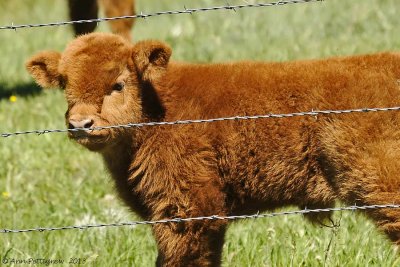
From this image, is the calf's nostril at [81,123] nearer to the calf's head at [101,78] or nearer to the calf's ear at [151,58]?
the calf's head at [101,78]

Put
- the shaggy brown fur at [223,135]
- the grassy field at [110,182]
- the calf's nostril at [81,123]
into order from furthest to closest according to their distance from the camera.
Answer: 1. the grassy field at [110,182]
2. the shaggy brown fur at [223,135]
3. the calf's nostril at [81,123]

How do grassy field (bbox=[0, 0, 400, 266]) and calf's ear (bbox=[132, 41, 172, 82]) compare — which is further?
grassy field (bbox=[0, 0, 400, 266])

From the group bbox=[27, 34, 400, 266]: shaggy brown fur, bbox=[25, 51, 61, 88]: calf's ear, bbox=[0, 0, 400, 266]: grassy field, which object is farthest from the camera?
bbox=[0, 0, 400, 266]: grassy field

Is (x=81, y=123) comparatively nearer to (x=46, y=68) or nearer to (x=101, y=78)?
(x=101, y=78)

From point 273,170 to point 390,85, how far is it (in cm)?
77

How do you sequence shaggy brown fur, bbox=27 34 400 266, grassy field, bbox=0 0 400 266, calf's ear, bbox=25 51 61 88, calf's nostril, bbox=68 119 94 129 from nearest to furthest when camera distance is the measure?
calf's nostril, bbox=68 119 94 129 < shaggy brown fur, bbox=27 34 400 266 < calf's ear, bbox=25 51 61 88 < grassy field, bbox=0 0 400 266

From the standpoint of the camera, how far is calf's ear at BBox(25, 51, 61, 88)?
4.61m

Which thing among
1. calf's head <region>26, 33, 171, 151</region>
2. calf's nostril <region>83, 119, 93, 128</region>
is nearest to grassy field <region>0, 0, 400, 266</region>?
calf's head <region>26, 33, 171, 151</region>

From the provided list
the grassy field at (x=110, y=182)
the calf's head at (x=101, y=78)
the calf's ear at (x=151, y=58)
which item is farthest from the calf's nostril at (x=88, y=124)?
the grassy field at (x=110, y=182)

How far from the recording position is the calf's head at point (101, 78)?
4387mm

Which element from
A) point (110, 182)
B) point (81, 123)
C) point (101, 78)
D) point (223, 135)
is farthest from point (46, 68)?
point (223, 135)

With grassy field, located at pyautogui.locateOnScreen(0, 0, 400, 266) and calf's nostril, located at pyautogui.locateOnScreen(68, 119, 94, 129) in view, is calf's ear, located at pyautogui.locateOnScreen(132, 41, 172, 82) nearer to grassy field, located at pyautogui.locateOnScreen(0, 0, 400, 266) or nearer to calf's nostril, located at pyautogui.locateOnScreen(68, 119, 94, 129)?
calf's nostril, located at pyautogui.locateOnScreen(68, 119, 94, 129)

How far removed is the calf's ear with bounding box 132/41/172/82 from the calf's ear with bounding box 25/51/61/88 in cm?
45

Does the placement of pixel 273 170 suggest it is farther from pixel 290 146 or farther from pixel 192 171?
pixel 192 171
